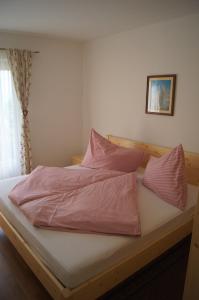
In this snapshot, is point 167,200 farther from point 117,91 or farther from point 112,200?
point 117,91

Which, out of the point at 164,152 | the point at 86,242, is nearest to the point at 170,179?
the point at 164,152

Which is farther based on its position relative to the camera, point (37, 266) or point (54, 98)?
point (54, 98)

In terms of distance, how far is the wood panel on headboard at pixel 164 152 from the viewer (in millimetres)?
2685

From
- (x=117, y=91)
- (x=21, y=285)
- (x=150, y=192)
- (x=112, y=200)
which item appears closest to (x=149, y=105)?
(x=117, y=91)

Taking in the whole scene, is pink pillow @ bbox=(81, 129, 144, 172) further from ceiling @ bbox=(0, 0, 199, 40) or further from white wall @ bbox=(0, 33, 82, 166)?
ceiling @ bbox=(0, 0, 199, 40)

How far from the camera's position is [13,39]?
3.35 metres

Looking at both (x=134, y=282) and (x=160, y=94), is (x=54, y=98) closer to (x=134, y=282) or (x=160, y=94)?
(x=160, y=94)

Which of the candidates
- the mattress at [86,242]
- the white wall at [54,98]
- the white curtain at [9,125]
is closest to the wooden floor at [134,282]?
the mattress at [86,242]

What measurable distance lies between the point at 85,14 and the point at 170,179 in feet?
6.57

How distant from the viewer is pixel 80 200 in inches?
84.7

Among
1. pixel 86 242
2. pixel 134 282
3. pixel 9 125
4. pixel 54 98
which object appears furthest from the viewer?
pixel 54 98

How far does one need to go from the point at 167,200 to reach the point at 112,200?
584 mm

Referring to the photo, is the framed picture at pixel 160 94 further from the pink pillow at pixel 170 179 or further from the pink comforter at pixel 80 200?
the pink comforter at pixel 80 200

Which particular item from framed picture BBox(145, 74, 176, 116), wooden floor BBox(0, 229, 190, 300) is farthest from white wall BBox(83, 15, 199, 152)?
wooden floor BBox(0, 229, 190, 300)
